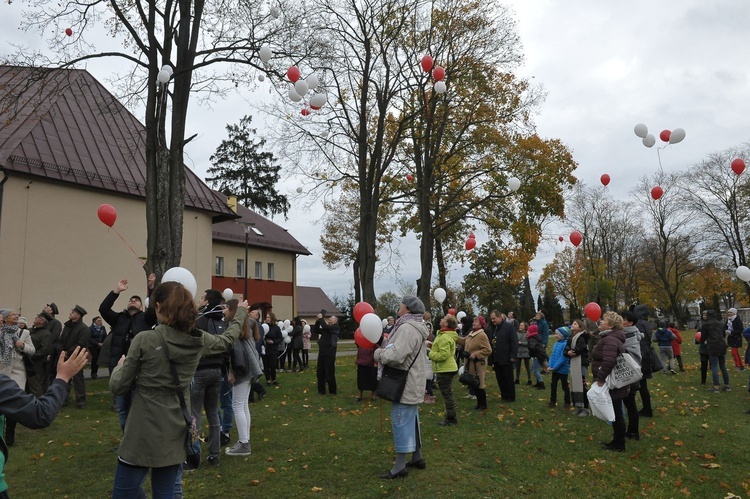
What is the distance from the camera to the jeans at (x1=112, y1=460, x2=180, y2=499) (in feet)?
11.0

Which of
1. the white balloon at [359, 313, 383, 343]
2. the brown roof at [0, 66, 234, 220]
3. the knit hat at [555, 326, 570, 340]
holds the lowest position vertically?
the knit hat at [555, 326, 570, 340]

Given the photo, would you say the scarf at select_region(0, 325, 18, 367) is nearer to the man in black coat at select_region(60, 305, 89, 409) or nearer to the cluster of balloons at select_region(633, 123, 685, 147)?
the man in black coat at select_region(60, 305, 89, 409)

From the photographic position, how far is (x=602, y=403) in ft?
21.8

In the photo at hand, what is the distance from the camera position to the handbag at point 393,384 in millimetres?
5512

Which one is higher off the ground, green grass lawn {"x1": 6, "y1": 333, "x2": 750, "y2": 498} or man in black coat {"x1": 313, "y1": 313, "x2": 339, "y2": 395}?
man in black coat {"x1": 313, "y1": 313, "x2": 339, "y2": 395}

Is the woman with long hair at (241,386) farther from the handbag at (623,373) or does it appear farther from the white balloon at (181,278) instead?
the handbag at (623,373)

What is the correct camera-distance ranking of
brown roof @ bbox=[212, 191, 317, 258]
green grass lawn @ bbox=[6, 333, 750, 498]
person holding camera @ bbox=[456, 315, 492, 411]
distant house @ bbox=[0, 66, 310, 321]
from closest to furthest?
green grass lawn @ bbox=[6, 333, 750, 498], person holding camera @ bbox=[456, 315, 492, 411], distant house @ bbox=[0, 66, 310, 321], brown roof @ bbox=[212, 191, 317, 258]

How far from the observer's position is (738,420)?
838 cm

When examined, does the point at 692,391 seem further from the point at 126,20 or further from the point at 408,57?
the point at 126,20

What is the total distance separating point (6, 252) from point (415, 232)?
16834 mm

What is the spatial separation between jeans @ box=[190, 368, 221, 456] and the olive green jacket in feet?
7.88

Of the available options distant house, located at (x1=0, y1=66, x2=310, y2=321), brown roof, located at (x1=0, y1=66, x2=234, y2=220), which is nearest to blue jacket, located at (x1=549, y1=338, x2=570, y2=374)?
distant house, located at (x1=0, y1=66, x2=310, y2=321)

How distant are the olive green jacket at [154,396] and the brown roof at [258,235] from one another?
30.0 m

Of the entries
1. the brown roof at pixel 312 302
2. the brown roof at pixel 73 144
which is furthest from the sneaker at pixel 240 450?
the brown roof at pixel 312 302
